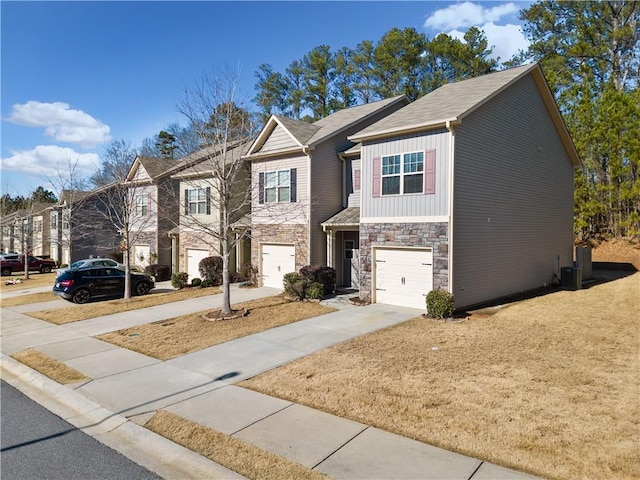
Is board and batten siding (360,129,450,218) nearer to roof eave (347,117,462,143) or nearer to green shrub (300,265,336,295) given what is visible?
roof eave (347,117,462,143)

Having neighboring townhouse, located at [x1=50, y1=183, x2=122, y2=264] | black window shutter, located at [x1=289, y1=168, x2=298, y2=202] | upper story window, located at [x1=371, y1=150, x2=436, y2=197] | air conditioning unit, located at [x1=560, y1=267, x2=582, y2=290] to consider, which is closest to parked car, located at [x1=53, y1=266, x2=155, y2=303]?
black window shutter, located at [x1=289, y1=168, x2=298, y2=202]

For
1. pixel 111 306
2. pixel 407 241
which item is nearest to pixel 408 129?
pixel 407 241

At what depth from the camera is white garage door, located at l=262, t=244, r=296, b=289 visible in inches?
738

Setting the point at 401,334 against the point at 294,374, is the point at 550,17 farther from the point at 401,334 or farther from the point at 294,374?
the point at 294,374

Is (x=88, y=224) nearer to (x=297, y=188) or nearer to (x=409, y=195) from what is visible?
(x=297, y=188)

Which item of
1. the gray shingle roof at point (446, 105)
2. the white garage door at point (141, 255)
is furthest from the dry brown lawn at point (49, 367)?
the white garage door at point (141, 255)

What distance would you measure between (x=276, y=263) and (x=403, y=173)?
25.8 ft

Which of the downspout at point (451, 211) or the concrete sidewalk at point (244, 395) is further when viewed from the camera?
the downspout at point (451, 211)

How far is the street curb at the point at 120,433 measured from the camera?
5.07 meters

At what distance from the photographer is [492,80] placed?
52.5 ft

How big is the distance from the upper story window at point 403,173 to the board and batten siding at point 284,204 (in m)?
4.23

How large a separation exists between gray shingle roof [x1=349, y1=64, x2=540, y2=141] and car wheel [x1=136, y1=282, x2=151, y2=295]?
12.2 metres

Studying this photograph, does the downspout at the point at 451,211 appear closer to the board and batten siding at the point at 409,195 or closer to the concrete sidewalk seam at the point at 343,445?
the board and batten siding at the point at 409,195

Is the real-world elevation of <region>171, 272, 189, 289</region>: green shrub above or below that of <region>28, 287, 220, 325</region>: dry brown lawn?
above
